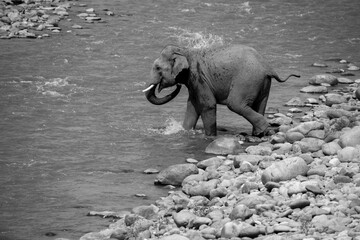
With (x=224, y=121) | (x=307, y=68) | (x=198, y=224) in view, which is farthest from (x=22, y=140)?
(x=307, y=68)

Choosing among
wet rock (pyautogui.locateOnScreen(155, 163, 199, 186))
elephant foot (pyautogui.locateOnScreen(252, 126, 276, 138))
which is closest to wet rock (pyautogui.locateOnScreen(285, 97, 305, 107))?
elephant foot (pyautogui.locateOnScreen(252, 126, 276, 138))

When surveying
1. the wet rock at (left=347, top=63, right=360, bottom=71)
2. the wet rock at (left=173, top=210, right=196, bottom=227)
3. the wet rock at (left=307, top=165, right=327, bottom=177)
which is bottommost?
the wet rock at (left=347, top=63, right=360, bottom=71)

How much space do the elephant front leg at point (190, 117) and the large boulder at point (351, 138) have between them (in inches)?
135

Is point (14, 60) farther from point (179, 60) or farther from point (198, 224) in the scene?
point (198, 224)

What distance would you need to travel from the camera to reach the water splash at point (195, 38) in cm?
2489

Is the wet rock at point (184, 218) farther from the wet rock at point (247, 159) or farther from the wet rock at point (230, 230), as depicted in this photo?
the wet rock at point (247, 159)

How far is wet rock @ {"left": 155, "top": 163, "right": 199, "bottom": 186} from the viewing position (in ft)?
47.7

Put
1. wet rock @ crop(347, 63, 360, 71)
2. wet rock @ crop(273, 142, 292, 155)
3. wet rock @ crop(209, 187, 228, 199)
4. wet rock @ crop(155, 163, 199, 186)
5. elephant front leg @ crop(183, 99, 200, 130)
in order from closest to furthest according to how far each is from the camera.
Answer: wet rock @ crop(209, 187, 228, 199) < wet rock @ crop(155, 163, 199, 186) < wet rock @ crop(273, 142, 292, 155) < elephant front leg @ crop(183, 99, 200, 130) < wet rock @ crop(347, 63, 360, 71)

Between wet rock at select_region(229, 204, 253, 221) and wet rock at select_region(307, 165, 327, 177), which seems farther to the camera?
wet rock at select_region(307, 165, 327, 177)

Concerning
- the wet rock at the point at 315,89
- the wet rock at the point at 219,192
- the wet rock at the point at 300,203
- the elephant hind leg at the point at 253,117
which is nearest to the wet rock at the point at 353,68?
the wet rock at the point at 315,89

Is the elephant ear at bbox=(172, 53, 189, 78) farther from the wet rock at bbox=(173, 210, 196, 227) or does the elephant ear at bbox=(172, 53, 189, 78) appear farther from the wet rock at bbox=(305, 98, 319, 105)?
the wet rock at bbox=(173, 210, 196, 227)

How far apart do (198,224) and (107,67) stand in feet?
35.5

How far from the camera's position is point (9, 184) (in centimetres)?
1458

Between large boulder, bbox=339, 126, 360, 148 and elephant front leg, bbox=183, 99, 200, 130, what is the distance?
343 cm
